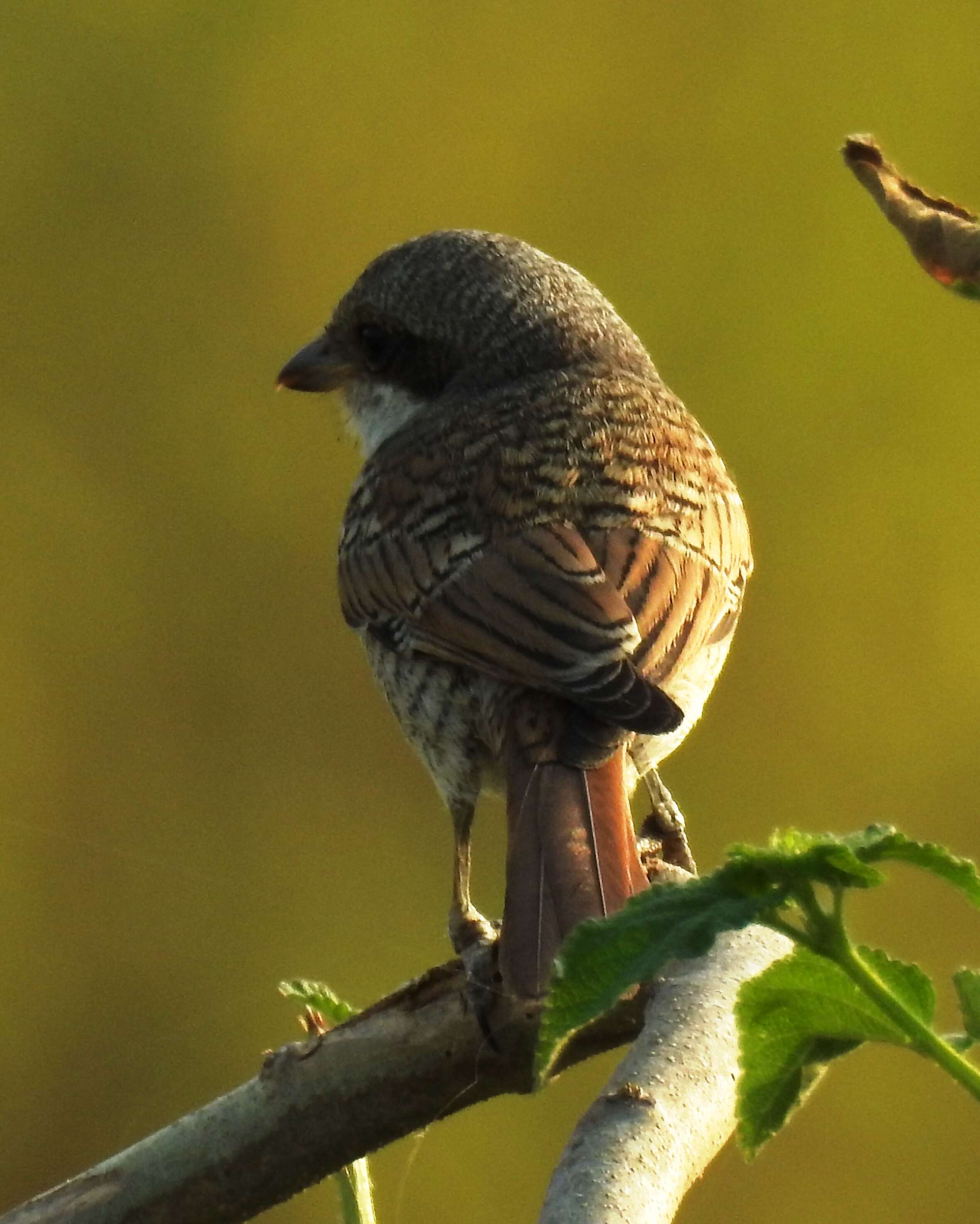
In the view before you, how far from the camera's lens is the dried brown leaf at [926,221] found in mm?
1253

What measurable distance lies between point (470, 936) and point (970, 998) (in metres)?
1.61

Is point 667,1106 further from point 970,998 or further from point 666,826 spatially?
point 666,826

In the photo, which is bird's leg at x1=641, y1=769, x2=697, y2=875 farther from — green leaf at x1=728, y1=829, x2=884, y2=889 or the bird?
green leaf at x1=728, y1=829, x2=884, y2=889

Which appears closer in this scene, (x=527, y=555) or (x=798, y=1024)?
(x=798, y=1024)

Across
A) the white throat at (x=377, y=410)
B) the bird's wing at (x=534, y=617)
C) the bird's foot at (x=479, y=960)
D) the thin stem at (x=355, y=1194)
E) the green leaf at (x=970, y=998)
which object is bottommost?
the thin stem at (x=355, y=1194)

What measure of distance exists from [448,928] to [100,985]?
Answer: 2.21 meters

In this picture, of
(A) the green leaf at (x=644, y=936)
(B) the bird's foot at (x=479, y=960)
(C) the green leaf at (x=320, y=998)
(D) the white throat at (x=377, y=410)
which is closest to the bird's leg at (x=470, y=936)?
(B) the bird's foot at (x=479, y=960)

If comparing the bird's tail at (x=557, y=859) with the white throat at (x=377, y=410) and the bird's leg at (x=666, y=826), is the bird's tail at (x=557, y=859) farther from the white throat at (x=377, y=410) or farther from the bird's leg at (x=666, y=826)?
the white throat at (x=377, y=410)

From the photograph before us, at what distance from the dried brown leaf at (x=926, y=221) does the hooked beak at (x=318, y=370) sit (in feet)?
9.70

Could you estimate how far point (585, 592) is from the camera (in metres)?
2.96

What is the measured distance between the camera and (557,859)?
2531 millimetres

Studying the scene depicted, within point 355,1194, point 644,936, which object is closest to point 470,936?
point 355,1194

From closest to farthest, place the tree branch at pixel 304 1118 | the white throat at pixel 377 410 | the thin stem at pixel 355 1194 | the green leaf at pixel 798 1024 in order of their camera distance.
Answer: the green leaf at pixel 798 1024
the thin stem at pixel 355 1194
the tree branch at pixel 304 1118
the white throat at pixel 377 410

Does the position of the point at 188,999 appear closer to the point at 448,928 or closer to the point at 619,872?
the point at 448,928
